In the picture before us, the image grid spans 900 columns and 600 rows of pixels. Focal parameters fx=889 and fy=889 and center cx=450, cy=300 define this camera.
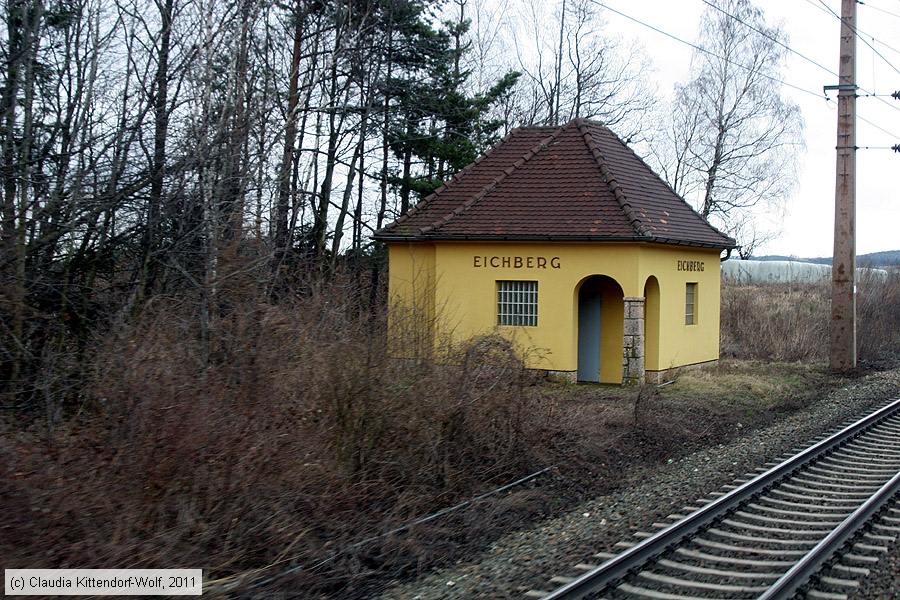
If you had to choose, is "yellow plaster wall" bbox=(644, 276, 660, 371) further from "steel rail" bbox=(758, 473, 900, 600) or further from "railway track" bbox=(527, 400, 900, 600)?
"steel rail" bbox=(758, 473, 900, 600)

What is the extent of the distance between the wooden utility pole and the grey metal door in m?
7.40

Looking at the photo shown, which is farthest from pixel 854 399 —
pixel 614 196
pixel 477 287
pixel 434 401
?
pixel 434 401

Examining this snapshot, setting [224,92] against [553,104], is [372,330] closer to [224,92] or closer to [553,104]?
[224,92]

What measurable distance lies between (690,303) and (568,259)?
4644mm

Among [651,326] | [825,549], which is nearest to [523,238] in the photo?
[651,326]

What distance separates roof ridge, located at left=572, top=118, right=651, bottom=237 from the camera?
19.4m

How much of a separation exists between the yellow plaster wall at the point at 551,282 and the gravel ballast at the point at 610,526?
523 cm

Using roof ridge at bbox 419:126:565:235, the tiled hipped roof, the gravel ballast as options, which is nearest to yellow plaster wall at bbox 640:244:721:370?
the tiled hipped roof

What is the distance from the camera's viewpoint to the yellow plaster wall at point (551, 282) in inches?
773

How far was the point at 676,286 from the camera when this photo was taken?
2147cm

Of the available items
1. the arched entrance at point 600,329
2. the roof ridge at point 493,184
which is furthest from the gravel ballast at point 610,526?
the roof ridge at point 493,184

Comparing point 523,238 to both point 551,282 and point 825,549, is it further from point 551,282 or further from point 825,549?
point 825,549

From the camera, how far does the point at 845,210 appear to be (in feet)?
77.1

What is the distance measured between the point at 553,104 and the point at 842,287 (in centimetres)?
2016
